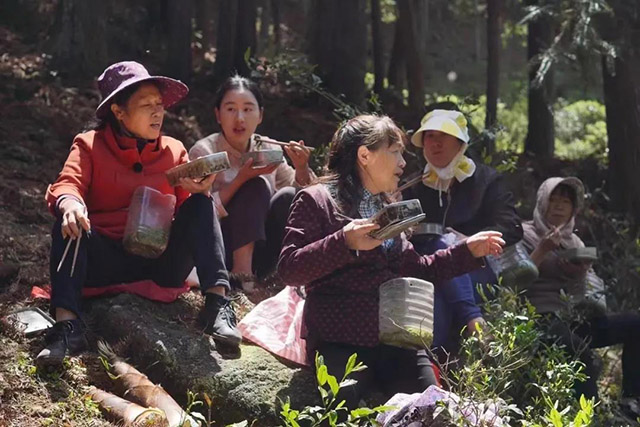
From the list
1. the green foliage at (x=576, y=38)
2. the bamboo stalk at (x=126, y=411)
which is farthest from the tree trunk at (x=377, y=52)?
the bamboo stalk at (x=126, y=411)

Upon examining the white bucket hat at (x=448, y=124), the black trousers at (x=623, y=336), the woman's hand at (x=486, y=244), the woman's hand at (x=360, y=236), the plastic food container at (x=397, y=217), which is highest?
the white bucket hat at (x=448, y=124)

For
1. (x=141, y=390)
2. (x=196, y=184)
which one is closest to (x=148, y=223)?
(x=196, y=184)

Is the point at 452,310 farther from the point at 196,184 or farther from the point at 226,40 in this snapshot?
the point at 226,40

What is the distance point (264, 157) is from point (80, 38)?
204 inches

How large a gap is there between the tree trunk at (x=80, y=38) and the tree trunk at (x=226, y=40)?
5.25ft

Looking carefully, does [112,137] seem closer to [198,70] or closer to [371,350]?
[371,350]

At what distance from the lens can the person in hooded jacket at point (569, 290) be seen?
5.86 metres

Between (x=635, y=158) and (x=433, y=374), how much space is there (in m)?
5.52

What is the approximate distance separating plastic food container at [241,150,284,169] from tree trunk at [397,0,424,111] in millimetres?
6460

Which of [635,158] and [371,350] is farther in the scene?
[635,158]

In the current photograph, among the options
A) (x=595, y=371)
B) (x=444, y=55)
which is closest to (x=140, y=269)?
(x=595, y=371)

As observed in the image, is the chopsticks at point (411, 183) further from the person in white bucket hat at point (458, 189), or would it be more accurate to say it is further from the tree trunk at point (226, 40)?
the tree trunk at point (226, 40)

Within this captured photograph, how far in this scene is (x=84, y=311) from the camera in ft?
16.9

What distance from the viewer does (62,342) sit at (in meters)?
4.52
